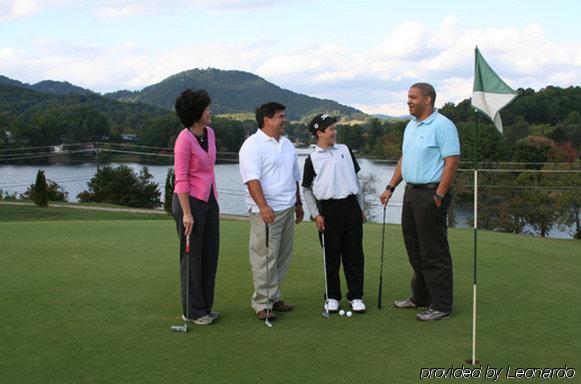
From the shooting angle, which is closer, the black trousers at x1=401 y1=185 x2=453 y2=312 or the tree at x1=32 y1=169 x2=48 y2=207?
the black trousers at x1=401 y1=185 x2=453 y2=312

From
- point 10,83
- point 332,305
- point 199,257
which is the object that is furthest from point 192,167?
point 10,83

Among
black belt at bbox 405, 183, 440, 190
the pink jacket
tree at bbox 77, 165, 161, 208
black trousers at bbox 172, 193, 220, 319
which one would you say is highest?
the pink jacket

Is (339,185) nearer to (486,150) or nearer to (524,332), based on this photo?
(524,332)

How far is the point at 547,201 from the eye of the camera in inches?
1308

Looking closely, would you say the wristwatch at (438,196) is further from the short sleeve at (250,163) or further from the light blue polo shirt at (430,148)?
the short sleeve at (250,163)

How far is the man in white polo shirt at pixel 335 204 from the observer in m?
5.69

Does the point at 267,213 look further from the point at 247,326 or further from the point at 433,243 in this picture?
the point at 433,243

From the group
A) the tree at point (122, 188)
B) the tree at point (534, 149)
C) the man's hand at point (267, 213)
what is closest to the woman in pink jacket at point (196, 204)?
the man's hand at point (267, 213)

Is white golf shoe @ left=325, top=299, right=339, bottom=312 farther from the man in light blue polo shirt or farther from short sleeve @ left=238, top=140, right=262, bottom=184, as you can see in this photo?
short sleeve @ left=238, top=140, right=262, bottom=184

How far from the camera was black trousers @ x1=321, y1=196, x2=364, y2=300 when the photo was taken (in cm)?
575

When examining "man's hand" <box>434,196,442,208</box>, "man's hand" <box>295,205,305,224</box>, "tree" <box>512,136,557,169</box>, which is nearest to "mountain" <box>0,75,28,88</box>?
"tree" <box>512,136,557,169</box>

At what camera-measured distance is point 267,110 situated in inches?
214

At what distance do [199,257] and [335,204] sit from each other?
1.33 m

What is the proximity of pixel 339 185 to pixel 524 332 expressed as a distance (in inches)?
78.0
